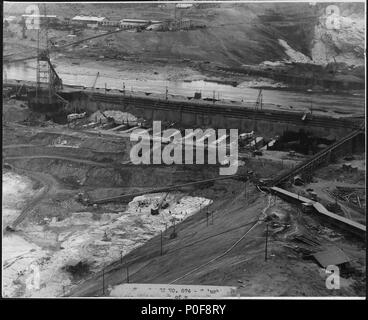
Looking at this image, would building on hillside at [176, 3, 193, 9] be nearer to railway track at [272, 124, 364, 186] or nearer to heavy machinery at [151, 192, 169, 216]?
heavy machinery at [151, 192, 169, 216]

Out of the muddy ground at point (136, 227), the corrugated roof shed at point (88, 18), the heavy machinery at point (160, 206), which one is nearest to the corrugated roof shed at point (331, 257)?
the muddy ground at point (136, 227)

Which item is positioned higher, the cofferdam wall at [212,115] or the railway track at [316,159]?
the cofferdam wall at [212,115]

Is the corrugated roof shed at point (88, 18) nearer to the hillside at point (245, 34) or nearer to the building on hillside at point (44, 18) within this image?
the hillside at point (245, 34)

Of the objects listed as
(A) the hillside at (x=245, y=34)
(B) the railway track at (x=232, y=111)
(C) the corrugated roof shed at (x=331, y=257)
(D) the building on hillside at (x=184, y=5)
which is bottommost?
(C) the corrugated roof shed at (x=331, y=257)

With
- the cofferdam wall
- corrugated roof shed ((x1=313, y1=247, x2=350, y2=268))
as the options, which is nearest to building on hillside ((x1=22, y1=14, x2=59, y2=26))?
the cofferdam wall

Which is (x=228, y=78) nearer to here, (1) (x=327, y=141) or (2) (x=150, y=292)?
(1) (x=327, y=141)

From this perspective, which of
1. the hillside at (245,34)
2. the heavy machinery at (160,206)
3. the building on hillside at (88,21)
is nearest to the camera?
the hillside at (245,34)

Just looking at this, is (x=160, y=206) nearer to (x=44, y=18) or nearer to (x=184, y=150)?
(x=184, y=150)

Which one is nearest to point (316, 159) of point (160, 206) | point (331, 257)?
point (160, 206)
